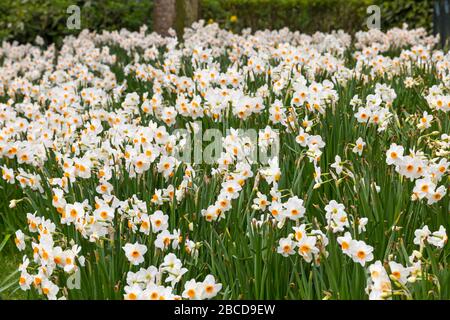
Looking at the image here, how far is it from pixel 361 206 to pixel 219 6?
9.22 m

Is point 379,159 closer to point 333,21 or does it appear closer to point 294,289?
point 294,289

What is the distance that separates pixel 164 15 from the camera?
10.0m

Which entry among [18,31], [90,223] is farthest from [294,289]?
[18,31]

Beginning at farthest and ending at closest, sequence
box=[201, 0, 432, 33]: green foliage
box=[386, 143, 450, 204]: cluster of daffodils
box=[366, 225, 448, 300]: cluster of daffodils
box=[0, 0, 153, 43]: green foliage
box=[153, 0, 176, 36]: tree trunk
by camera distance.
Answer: box=[201, 0, 432, 33]: green foliage → box=[0, 0, 153, 43]: green foliage → box=[153, 0, 176, 36]: tree trunk → box=[386, 143, 450, 204]: cluster of daffodils → box=[366, 225, 448, 300]: cluster of daffodils

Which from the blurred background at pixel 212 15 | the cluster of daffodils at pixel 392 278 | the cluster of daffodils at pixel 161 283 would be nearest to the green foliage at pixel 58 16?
the blurred background at pixel 212 15

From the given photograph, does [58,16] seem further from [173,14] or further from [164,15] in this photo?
[173,14]

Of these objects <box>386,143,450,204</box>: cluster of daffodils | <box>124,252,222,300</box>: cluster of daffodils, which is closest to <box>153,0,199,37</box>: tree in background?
<box>386,143,450,204</box>: cluster of daffodils

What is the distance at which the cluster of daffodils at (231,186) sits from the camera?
2.77m

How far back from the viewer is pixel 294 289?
9.13ft

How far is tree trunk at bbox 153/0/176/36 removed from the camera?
10.0m

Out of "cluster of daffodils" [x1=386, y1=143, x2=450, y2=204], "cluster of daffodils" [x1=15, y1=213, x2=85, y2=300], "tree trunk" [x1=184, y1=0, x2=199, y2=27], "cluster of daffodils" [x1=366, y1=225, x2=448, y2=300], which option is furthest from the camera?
"tree trunk" [x1=184, y1=0, x2=199, y2=27]

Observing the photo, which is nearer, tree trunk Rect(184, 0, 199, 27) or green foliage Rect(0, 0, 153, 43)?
tree trunk Rect(184, 0, 199, 27)

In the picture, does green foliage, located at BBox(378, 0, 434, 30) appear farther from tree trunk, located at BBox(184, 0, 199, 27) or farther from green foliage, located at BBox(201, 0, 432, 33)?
tree trunk, located at BBox(184, 0, 199, 27)

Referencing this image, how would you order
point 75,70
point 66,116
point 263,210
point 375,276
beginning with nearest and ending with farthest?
1. point 375,276
2. point 263,210
3. point 66,116
4. point 75,70
